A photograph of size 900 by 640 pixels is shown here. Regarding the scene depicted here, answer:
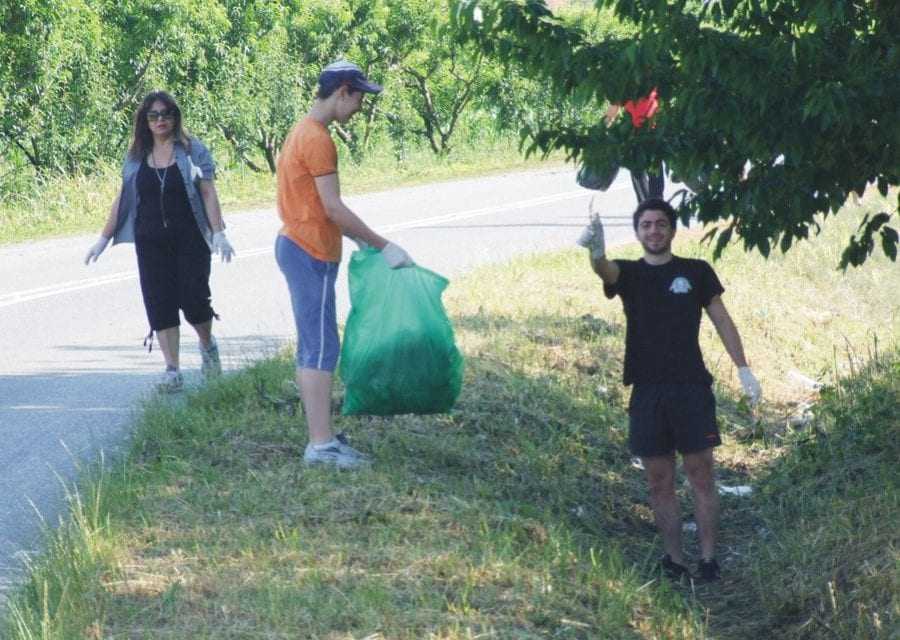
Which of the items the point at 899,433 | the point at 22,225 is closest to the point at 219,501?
the point at 899,433

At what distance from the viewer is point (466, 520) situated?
5949mm

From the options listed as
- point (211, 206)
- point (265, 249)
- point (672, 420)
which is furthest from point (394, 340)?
point (265, 249)

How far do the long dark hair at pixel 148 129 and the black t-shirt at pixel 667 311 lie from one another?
9.56ft

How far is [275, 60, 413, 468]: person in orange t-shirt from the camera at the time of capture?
634 centimetres

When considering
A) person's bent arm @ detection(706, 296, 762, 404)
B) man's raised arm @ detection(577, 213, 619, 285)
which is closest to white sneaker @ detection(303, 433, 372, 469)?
man's raised arm @ detection(577, 213, 619, 285)

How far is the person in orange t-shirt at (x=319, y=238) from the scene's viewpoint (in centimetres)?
634

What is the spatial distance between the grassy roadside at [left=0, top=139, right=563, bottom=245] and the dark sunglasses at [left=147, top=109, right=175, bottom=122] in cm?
574

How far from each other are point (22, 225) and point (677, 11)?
13655mm

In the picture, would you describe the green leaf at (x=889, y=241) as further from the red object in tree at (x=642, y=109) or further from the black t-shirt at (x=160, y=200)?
the black t-shirt at (x=160, y=200)

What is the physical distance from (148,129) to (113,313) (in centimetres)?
338

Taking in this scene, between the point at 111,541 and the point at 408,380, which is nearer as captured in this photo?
the point at 111,541

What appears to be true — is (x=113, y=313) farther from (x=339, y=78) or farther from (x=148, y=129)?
(x=339, y=78)

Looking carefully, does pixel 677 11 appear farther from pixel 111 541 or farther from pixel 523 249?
pixel 523 249

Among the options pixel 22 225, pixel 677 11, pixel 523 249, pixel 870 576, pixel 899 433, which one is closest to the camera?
pixel 677 11
